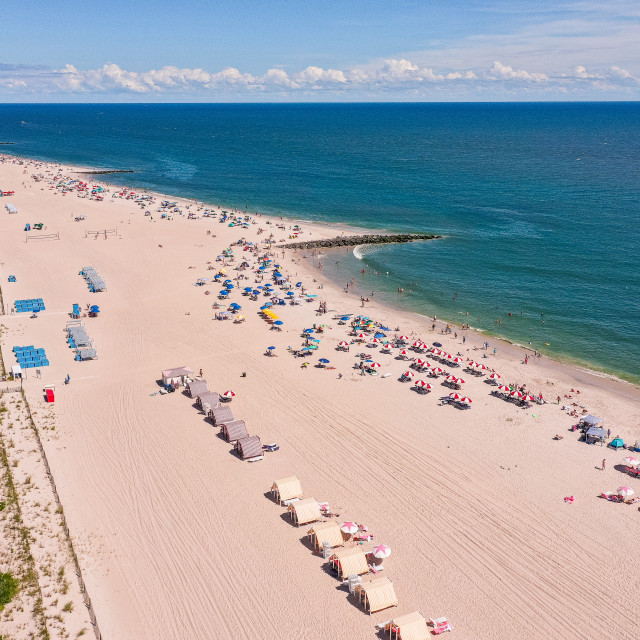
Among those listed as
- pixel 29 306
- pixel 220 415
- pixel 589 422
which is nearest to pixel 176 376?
pixel 220 415

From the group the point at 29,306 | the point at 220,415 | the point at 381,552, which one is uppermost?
the point at 29,306

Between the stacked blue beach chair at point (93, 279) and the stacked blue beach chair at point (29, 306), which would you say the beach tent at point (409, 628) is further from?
the stacked blue beach chair at point (93, 279)

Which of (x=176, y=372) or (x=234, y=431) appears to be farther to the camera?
(x=176, y=372)

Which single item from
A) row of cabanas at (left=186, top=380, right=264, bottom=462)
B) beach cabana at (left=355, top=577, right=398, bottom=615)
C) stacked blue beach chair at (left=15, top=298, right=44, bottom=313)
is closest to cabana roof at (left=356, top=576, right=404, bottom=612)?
beach cabana at (left=355, top=577, right=398, bottom=615)

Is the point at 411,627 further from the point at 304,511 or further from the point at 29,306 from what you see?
the point at 29,306

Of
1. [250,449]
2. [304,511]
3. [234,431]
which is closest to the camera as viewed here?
[304,511]

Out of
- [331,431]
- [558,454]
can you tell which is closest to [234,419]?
[331,431]
